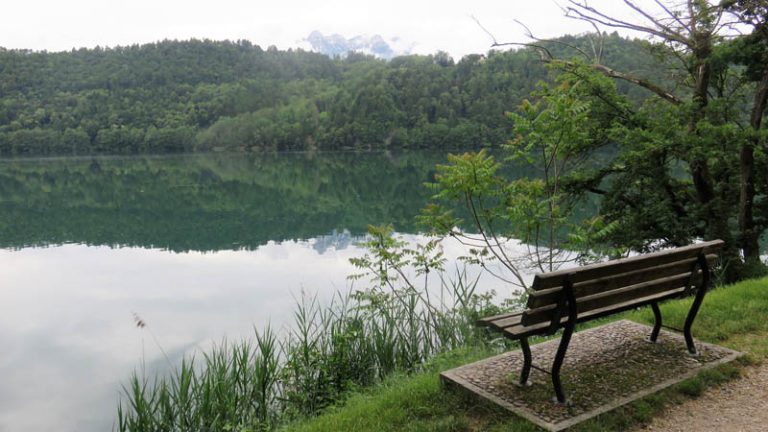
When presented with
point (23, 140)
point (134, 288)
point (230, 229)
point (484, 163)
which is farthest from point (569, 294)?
point (23, 140)

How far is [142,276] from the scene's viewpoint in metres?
15.5

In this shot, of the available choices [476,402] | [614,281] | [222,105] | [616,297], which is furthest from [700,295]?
[222,105]

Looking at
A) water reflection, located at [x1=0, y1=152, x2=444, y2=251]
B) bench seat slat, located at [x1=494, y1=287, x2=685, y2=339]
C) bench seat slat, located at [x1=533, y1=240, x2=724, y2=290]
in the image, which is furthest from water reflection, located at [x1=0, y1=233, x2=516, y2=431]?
bench seat slat, located at [x1=533, y1=240, x2=724, y2=290]

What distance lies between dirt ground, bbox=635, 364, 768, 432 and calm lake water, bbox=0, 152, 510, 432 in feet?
13.4

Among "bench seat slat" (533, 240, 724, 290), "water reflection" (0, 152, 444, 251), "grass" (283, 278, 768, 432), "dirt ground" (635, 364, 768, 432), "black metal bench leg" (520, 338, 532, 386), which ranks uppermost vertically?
"water reflection" (0, 152, 444, 251)

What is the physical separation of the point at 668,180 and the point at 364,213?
749 inches

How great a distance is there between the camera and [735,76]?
9555 mm

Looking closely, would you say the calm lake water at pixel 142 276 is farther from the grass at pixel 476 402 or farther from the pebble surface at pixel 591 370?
the pebble surface at pixel 591 370

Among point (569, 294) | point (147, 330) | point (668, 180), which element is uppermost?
point (668, 180)

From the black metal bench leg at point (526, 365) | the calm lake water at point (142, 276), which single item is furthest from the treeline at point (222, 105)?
the black metal bench leg at point (526, 365)

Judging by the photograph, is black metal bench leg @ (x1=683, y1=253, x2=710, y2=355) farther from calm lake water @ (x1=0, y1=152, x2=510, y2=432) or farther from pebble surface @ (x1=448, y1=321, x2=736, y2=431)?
calm lake water @ (x1=0, y1=152, x2=510, y2=432)

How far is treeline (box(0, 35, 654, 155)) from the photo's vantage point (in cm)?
9556

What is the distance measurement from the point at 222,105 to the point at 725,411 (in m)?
120

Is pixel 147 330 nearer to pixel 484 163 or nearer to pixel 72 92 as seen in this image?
pixel 484 163
